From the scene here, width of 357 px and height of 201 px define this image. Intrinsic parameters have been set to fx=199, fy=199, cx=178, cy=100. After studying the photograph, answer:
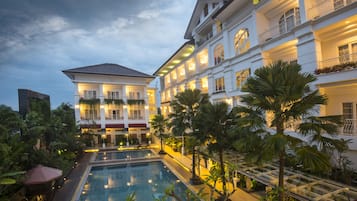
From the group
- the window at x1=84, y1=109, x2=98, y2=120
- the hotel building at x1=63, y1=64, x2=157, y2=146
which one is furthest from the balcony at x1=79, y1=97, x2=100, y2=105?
the window at x1=84, y1=109, x2=98, y2=120

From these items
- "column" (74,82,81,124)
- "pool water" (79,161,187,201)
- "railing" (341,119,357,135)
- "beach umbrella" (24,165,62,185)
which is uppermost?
"column" (74,82,81,124)

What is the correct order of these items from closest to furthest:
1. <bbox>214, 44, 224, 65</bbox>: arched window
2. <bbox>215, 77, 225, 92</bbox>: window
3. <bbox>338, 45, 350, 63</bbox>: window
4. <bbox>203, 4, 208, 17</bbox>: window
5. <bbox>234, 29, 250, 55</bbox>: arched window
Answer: <bbox>338, 45, 350, 63</bbox>: window < <bbox>234, 29, 250, 55</bbox>: arched window < <bbox>215, 77, 225, 92</bbox>: window < <bbox>214, 44, 224, 65</bbox>: arched window < <bbox>203, 4, 208, 17</bbox>: window

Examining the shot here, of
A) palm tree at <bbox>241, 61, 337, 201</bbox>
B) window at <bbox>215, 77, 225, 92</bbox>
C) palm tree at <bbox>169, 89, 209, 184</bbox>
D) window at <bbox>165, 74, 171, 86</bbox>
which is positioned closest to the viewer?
palm tree at <bbox>241, 61, 337, 201</bbox>

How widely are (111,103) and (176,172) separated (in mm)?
19030

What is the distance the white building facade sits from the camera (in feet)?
32.2

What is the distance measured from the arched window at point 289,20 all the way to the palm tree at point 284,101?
7.64 meters

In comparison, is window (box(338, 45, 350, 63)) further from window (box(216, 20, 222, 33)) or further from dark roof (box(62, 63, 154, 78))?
dark roof (box(62, 63, 154, 78))

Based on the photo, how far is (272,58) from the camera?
1438cm

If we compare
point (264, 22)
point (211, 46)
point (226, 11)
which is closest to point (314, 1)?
point (264, 22)

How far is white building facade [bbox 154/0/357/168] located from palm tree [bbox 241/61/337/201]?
3602 mm

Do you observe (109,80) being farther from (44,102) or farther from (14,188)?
(14,188)

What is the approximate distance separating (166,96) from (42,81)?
15407cm

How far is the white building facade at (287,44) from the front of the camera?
32.2 feet

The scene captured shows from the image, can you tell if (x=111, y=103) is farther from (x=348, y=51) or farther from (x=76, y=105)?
(x=348, y=51)
